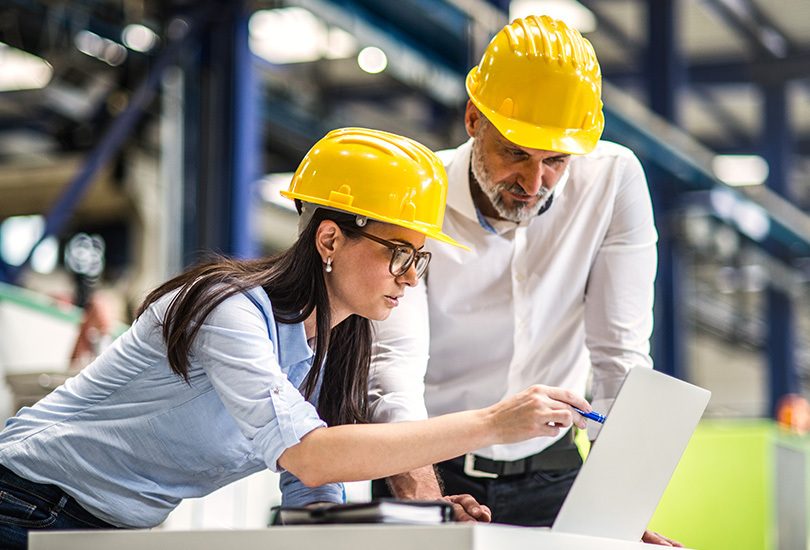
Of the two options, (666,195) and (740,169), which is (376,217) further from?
(740,169)

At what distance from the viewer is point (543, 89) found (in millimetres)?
2660

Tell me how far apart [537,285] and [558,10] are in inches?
338

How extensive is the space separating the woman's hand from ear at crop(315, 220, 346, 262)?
426 millimetres

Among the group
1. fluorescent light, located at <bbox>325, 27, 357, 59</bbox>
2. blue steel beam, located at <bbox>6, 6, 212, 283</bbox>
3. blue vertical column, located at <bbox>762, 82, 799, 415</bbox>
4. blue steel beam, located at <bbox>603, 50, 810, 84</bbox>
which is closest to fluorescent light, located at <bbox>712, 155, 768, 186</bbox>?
blue vertical column, located at <bbox>762, 82, 799, 415</bbox>

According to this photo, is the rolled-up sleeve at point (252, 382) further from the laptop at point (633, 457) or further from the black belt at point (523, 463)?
the black belt at point (523, 463)

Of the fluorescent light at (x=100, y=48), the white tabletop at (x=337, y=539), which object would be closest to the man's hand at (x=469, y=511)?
the white tabletop at (x=337, y=539)

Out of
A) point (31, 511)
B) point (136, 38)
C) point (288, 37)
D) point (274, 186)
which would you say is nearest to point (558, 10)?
point (288, 37)

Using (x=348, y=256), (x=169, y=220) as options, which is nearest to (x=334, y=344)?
(x=348, y=256)

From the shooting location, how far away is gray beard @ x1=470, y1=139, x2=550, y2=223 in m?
2.62

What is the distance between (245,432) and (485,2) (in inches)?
224

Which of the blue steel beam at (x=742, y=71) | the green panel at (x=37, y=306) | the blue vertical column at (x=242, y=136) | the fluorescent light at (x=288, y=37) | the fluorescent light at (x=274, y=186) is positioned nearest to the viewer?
the green panel at (x=37, y=306)

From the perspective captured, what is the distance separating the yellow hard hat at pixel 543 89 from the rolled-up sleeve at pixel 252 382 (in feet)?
2.86

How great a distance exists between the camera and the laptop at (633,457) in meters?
1.85

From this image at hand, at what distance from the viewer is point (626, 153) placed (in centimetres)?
284
